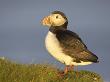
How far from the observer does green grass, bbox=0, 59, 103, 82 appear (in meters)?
16.2

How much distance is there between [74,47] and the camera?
57.6ft

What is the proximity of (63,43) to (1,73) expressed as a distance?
8.47 feet

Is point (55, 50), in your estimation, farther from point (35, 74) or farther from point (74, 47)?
point (35, 74)

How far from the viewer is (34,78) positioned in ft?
53.8

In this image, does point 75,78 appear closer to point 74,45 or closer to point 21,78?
point 74,45

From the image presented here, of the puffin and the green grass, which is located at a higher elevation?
the puffin

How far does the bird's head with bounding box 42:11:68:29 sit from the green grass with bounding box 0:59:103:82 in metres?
1.68

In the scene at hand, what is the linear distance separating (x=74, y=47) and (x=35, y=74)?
71.5 inches

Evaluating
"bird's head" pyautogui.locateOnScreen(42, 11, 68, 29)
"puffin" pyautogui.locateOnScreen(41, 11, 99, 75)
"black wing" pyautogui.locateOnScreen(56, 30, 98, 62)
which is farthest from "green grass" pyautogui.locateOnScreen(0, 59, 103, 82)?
"bird's head" pyautogui.locateOnScreen(42, 11, 68, 29)

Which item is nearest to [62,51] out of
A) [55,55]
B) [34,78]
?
[55,55]

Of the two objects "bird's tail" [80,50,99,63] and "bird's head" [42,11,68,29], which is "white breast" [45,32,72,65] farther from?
"bird's head" [42,11,68,29]

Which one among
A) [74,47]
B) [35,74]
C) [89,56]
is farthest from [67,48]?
[35,74]

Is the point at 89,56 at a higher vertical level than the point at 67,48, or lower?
lower

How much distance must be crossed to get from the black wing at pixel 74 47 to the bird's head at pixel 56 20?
3.07 feet
